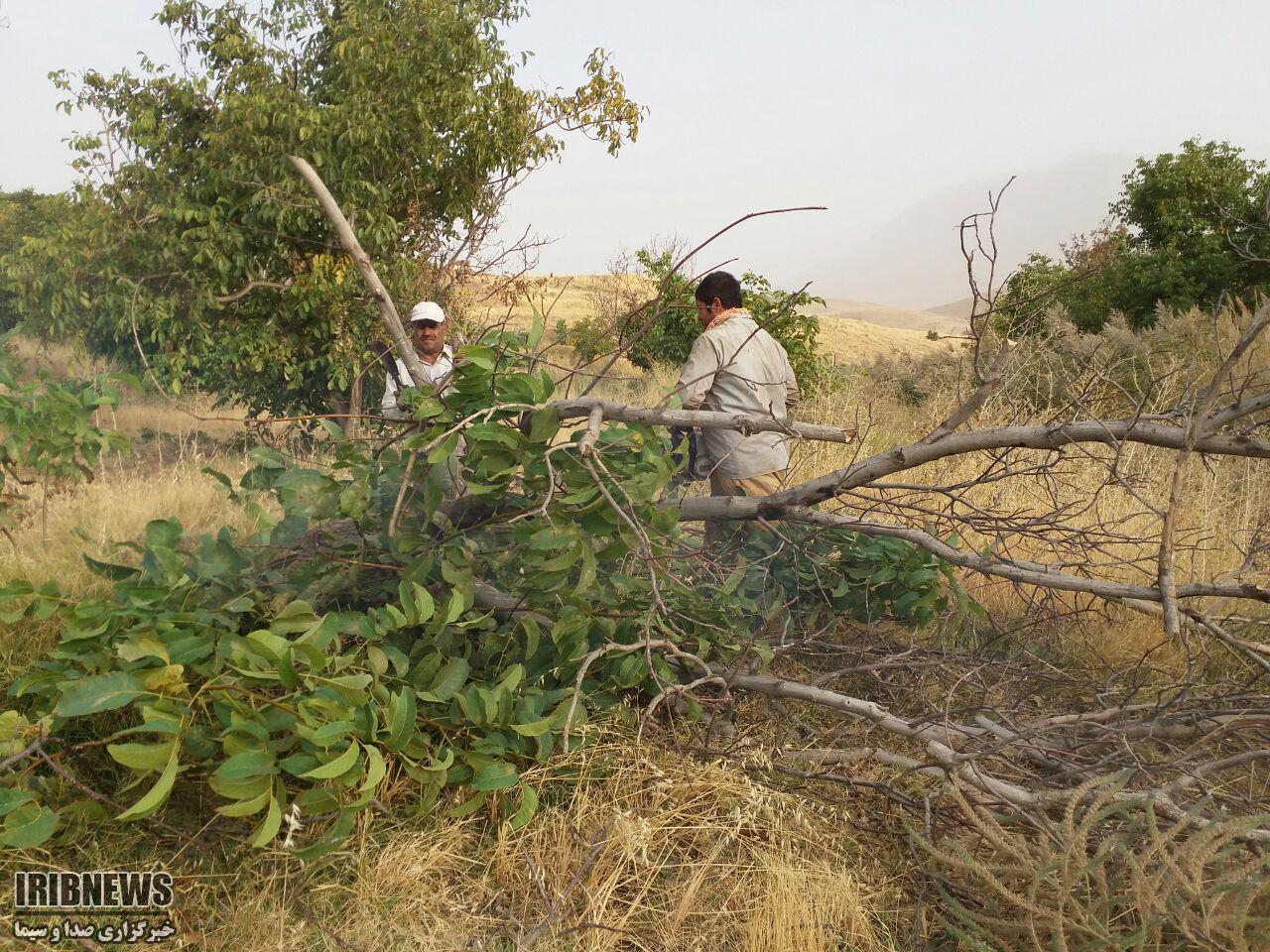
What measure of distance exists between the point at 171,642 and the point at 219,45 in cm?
613

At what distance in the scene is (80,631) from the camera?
78.9 inches

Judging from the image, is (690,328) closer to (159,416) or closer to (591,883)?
(159,416)

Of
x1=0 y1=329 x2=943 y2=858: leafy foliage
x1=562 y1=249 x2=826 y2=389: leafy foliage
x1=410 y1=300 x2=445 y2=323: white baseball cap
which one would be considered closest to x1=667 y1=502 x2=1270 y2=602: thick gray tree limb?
x1=0 y1=329 x2=943 y2=858: leafy foliage

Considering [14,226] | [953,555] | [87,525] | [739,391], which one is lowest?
[87,525]

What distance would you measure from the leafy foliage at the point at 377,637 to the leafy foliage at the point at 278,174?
13.2ft

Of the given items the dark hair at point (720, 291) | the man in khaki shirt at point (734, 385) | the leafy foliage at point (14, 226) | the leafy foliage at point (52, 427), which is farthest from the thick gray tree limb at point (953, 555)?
the leafy foliage at point (14, 226)

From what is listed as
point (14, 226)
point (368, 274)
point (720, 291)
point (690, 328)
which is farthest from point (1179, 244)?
point (14, 226)

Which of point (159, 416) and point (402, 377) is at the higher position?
point (402, 377)

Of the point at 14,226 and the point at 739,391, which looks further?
the point at 14,226

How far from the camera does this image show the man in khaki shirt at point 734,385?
3.80m

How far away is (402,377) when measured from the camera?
4066 mm

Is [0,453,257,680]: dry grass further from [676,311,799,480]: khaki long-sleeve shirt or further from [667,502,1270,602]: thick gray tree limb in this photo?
[676,311,799,480]: khaki long-sleeve shirt

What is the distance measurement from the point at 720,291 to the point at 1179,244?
990 centimetres

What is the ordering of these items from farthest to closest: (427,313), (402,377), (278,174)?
(278,174)
(427,313)
(402,377)
